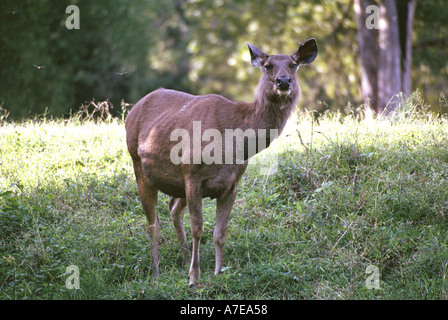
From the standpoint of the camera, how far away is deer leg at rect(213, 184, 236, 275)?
6.33m

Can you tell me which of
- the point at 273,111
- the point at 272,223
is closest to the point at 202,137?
the point at 273,111

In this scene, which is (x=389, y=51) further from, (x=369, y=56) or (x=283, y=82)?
(x=283, y=82)

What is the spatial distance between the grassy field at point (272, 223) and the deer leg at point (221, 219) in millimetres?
→ 185

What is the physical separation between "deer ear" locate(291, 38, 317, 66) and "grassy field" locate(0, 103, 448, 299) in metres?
1.97

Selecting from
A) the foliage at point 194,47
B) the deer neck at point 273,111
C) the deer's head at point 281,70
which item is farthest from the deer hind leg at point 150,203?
the foliage at point 194,47

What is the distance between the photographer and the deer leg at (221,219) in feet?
20.8

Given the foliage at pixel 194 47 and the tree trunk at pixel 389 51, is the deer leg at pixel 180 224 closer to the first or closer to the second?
the tree trunk at pixel 389 51

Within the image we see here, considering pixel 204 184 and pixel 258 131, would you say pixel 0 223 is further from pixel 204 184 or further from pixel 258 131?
pixel 258 131

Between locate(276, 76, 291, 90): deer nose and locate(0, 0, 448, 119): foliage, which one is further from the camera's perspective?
locate(0, 0, 448, 119): foliage

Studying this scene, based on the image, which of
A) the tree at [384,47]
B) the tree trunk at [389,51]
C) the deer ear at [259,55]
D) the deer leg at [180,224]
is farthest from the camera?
the tree at [384,47]

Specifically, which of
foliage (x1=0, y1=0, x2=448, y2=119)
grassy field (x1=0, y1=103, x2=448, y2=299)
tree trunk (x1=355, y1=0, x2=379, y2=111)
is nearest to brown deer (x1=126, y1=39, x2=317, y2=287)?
grassy field (x1=0, y1=103, x2=448, y2=299)

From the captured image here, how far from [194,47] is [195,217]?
1668cm

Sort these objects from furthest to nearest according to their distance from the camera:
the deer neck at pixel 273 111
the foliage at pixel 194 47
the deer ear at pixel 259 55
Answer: the foliage at pixel 194 47
the deer ear at pixel 259 55
the deer neck at pixel 273 111

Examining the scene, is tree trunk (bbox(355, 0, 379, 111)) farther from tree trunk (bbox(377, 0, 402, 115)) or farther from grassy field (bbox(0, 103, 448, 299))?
grassy field (bbox(0, 103, 448, 299))
